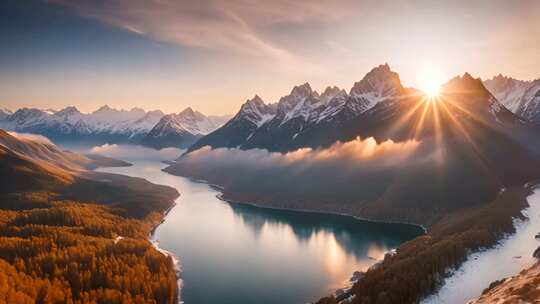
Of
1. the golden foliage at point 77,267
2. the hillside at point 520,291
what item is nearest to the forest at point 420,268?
the hillside at point 520,291

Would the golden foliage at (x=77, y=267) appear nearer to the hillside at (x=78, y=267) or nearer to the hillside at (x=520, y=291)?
the hillside at (x=78, y=267)

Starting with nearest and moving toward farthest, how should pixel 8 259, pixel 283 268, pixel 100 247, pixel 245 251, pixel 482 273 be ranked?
1. pixel 482 273
2. pixel 8 259
3. pixel 100 247
4. pixel 283 268
5. pixel 245 251

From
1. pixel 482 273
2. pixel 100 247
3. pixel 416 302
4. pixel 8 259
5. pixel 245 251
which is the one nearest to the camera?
pixel 416 302

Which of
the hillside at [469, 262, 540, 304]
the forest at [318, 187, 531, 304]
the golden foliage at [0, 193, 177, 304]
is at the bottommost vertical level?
the golden foliage at [0, 193, 177, 304]

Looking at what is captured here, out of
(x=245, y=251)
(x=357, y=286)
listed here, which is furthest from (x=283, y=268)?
(x=357, y=286)

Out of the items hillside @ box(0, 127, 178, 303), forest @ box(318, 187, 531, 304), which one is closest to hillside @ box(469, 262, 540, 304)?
forest @ box(318, 187, 531, 304)

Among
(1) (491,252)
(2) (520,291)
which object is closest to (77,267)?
(2) (520,291)

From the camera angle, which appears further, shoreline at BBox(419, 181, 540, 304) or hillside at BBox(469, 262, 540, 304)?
shoreline at BBox(419, 181, 540, 304)

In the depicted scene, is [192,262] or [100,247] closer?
[100,247]

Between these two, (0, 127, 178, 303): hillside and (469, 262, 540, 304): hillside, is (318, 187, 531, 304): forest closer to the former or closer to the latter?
(469, 262, 540, 304): hillside

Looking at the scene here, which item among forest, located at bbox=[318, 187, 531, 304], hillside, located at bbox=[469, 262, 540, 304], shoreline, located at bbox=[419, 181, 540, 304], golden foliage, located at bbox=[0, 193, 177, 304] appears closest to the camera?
hillside, located at bbox=[469, 262, 540, 304]

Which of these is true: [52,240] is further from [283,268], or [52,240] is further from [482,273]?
[482,273]
